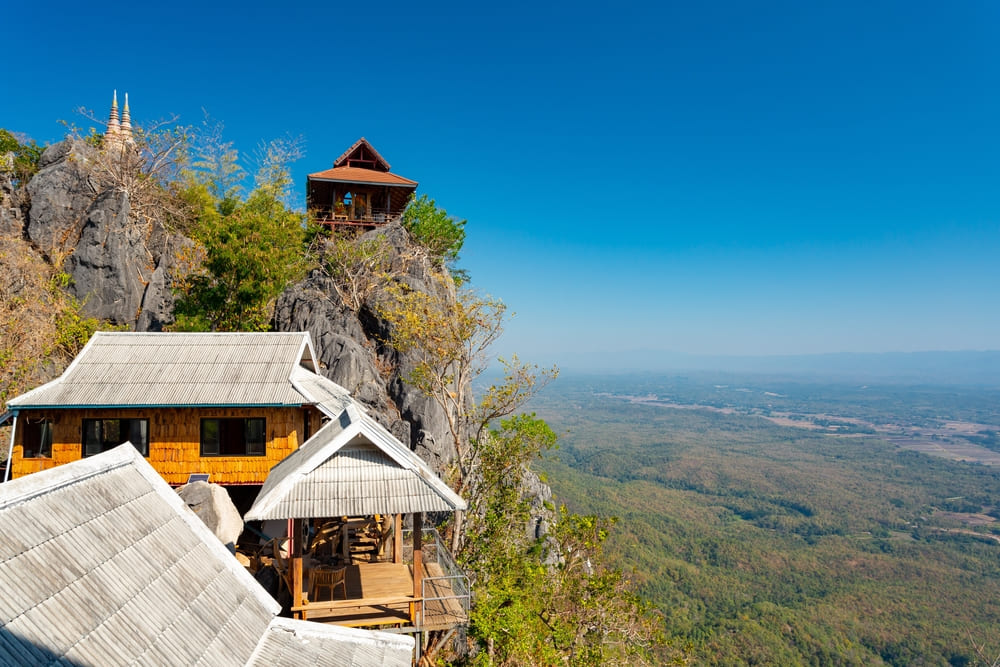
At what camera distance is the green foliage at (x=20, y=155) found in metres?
25.2

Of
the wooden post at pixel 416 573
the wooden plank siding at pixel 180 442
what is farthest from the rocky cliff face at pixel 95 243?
the wooden post at pixel 416 573

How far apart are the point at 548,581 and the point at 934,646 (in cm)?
6535

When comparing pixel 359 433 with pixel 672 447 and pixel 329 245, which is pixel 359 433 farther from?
pixel 672 447

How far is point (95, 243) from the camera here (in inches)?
916

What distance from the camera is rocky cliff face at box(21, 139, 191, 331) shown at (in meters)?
22.8

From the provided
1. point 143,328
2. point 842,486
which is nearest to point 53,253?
point 143,328

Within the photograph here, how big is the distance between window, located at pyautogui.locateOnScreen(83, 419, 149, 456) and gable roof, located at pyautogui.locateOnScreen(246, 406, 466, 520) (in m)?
7.70

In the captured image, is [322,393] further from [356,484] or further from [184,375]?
[356,484]

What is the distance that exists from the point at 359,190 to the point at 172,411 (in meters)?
21.8

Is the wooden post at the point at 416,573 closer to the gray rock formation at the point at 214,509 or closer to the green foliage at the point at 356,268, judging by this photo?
the gray rock formation at the point at 214,509

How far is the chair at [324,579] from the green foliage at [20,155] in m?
26.8

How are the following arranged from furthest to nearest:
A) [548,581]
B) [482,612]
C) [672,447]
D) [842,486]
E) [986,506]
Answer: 1. [672,447]
2. [842,486]
3. [986,506]
4. [548,581]
5. [482,612]

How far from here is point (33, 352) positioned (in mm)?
19359

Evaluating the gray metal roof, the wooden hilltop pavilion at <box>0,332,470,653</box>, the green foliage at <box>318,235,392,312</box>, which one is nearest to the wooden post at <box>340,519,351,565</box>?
the wooden hilltop pavilion at <box>0,332,470,653</box>
